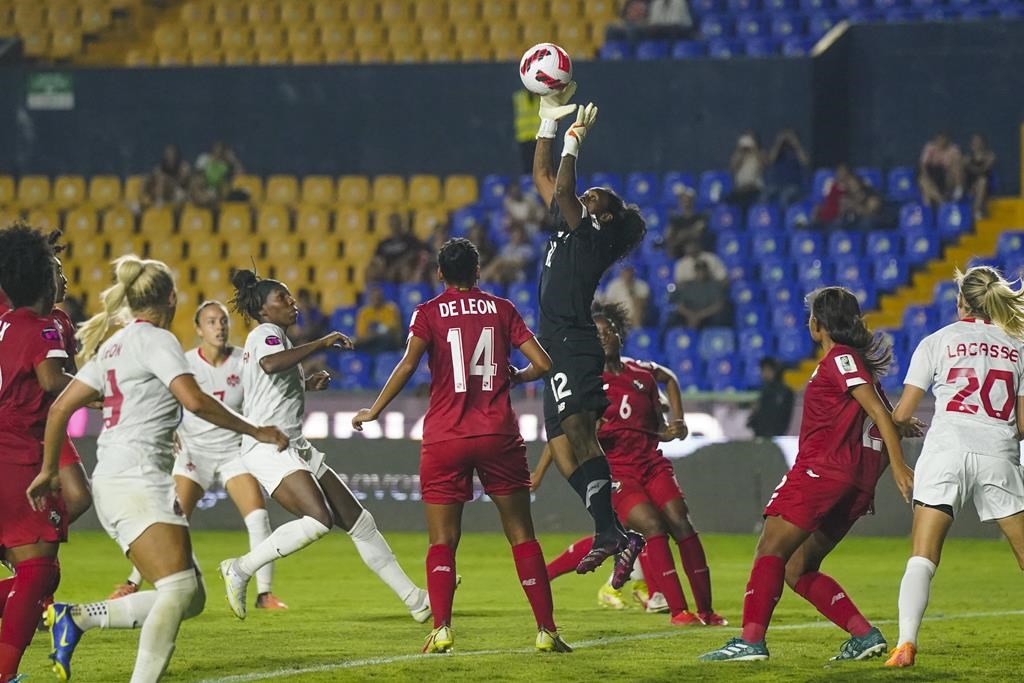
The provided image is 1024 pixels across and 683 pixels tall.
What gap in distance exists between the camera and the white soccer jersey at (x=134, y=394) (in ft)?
21.8

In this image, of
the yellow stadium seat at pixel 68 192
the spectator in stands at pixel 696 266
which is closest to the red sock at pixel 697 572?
the spectator in stands at pixel 696 266

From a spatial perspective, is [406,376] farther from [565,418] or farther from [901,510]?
[901,510]

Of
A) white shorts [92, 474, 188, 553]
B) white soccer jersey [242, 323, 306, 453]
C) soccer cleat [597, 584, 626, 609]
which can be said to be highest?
white soccer jersey [242, 323, 306, 453]

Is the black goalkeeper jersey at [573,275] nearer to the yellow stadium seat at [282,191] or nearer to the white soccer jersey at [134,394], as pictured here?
the white soccer jersey at [134,394]

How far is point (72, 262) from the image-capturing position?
2331 cm

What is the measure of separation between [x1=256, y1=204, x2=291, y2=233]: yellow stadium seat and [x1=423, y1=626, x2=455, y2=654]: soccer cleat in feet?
50.0

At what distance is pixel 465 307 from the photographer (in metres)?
8.40

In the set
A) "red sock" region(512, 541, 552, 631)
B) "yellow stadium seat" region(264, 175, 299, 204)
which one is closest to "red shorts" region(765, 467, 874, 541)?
"red sock" region(512, 541, 552, 631)

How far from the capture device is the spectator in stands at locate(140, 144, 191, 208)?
2377cm

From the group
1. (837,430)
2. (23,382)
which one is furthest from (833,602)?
(23,382)

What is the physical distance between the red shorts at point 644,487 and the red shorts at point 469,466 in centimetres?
198

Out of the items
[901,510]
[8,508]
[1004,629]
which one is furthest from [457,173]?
[8,508]

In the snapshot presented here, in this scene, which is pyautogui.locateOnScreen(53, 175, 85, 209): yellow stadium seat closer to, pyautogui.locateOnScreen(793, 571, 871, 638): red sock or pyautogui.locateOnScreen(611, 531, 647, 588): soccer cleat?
pyautogui.locateOnScreen(611, 531, 647, 588): soccer cleat

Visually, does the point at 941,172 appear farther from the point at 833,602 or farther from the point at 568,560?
the point at 833,602
